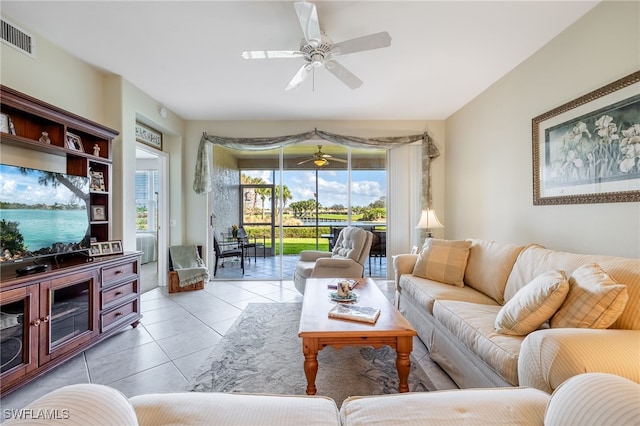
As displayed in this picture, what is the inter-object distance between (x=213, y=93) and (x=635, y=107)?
3.96 meters

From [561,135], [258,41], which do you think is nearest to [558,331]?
[561,135]

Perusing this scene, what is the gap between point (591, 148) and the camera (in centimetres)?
210

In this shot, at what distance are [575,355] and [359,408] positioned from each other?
0.94 metres

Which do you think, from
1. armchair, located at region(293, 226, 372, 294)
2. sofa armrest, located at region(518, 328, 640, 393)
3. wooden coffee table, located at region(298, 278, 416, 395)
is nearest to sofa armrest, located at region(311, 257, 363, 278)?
armchair, located at region(293, 226, 372, 294)

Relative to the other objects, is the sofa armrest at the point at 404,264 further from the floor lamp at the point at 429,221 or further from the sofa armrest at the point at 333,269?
the floor lamp at the point at 429,221

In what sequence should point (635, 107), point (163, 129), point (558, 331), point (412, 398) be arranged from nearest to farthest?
point (412, 398)
point (558, 331)
point (635, 107)
point (163, 129)

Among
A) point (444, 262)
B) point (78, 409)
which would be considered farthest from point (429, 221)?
point (78, 409)

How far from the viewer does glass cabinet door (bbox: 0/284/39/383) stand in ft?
5.61

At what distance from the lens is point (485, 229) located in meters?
3.49

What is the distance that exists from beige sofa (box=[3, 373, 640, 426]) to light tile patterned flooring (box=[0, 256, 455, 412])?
1.10m

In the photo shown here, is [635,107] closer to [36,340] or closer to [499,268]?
[499,268]

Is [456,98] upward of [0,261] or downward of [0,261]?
upward

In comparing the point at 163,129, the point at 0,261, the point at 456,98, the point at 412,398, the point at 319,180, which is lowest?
the point at 412,398

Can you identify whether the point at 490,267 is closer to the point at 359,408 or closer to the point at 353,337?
the point at 353,337
